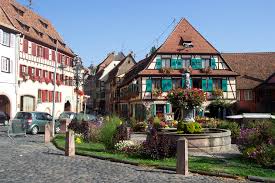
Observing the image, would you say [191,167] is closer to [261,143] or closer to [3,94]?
[261,143]

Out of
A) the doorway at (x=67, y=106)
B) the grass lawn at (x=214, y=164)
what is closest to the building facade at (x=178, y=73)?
the doorway at (x=67, y=106)

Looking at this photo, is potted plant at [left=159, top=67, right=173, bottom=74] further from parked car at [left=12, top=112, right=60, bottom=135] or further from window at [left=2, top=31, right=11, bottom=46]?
parked car at [left=12, top=112, right=60, bottom=135]

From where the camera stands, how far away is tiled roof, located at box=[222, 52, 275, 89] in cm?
4897

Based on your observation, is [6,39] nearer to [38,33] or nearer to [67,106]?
[38,33]

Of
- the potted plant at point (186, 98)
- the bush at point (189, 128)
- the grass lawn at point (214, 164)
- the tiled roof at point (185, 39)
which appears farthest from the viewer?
A: the tiled roof at point (185, 39)

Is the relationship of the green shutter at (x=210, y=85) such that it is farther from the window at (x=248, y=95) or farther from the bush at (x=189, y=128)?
the bush at (x=189, y=128)

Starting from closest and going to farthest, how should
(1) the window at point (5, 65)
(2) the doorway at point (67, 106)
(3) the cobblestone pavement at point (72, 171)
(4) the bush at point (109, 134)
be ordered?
(3) the cobblestone pavement at point (72, 171) → (4) the bush at point (109, 134) → (1) the window at point (5, 65) → (2) the doorway at point (67, 106)

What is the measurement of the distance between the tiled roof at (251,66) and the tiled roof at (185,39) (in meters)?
7.08

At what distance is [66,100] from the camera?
5331cm

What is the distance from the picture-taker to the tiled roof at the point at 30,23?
42.6 metres

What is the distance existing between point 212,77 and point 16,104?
2047 centimetres

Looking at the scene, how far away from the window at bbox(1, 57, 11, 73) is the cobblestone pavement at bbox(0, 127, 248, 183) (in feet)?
83.1

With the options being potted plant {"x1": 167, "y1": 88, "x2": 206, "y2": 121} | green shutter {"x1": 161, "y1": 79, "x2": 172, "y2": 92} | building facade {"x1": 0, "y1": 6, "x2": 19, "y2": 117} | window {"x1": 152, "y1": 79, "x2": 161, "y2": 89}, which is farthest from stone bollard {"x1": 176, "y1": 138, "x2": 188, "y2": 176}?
window {"x1": 152, "y1": 79, "x2": 161, "y2": 89}

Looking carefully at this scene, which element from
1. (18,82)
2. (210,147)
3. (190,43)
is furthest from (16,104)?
(210,147)
